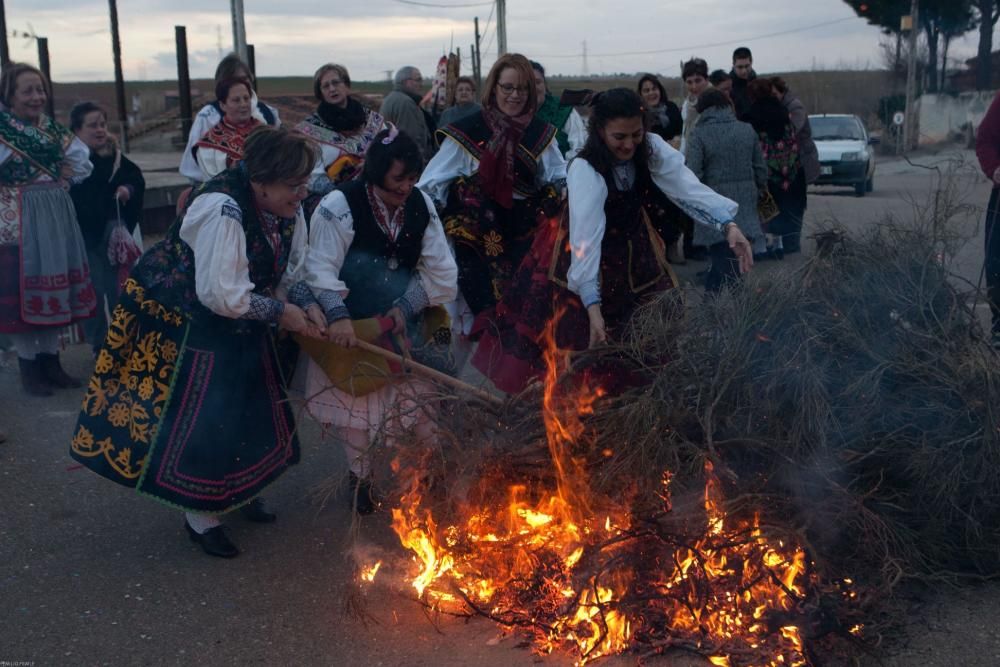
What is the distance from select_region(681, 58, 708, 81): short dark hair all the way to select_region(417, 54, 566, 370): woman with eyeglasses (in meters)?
4.88

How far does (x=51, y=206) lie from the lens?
6316 millimetres

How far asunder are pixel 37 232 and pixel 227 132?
1324 millimetres

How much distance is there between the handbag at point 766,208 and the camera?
9.31m

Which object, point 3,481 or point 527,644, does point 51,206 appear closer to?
point 3,481

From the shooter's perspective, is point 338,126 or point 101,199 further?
point 101,199

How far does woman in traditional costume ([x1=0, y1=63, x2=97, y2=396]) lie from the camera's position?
6.09 m

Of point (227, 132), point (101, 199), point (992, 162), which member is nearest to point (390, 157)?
point (227, 132)

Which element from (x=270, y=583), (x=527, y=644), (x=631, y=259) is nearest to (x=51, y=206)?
(x=270, y=583)

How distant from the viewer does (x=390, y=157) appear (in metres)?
4.11

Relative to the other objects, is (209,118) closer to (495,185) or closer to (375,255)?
(495,185)

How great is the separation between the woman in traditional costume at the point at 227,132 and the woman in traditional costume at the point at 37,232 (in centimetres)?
96

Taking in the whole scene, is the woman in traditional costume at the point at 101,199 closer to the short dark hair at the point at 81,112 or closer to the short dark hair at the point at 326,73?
the short dark hair at the point at 81,112

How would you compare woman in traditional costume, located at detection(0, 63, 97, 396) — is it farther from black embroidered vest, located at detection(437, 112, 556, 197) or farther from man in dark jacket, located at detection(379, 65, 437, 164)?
man in dark jacket, located at detection(379, 65, 437, 164)

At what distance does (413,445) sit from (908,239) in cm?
197
